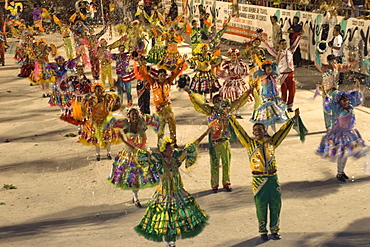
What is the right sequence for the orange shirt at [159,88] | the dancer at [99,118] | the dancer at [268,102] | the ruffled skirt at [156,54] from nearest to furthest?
the dancer at [99,118]
the orange shirt at [159,88]
the dancer at [268,102]
the ruffled skirt at [156,54]

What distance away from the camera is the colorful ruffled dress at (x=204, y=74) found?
17062 mm

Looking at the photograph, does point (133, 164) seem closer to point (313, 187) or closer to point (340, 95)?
point (313, 187)

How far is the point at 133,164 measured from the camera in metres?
11.3

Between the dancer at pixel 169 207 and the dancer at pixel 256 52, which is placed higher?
the dancer at pixel 256 52

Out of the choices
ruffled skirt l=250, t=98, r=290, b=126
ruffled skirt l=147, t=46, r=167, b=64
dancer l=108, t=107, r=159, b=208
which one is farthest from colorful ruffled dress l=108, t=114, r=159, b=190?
ruffled skirt l=147, t=46, r=167, b=64

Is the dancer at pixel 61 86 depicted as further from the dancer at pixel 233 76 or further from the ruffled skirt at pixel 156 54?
the ruffled skirt at pixel 156 54

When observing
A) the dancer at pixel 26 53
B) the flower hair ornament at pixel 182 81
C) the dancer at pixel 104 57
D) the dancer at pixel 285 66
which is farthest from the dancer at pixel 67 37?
the dancer at pixel 285 66

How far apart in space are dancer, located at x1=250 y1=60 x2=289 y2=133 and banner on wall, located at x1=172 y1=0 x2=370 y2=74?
179cm

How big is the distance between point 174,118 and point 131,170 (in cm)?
364

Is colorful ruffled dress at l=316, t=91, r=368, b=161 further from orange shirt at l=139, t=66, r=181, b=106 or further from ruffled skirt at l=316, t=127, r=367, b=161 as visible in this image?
orange shirt at l=139, t=66, r=181, b=106

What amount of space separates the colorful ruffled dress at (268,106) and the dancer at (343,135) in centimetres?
223

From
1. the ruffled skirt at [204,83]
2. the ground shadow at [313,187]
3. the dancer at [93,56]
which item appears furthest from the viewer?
the dancer at [93,56]

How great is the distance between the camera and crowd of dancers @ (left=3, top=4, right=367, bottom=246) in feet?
30.7

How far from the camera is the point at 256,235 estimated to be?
9992mm
